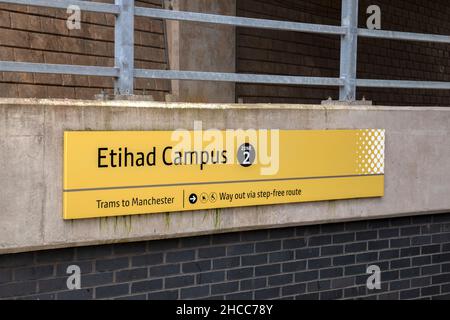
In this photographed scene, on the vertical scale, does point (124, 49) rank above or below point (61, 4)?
below

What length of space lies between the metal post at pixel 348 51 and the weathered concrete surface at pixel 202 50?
384 cm

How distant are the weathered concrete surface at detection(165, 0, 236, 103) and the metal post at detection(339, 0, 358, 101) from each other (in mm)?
3837

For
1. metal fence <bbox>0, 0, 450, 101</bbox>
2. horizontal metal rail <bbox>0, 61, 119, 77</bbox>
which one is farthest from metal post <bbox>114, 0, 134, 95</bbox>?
horizontal metal rail <bbox>0, 61, 119, 77</bbox>

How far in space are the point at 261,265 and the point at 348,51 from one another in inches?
75.3

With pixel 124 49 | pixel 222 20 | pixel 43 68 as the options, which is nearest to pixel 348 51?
pixel 222 20

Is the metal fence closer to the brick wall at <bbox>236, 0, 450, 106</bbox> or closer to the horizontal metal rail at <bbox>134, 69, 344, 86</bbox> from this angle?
the horizontal metal rail at <bbox>134, 69, 344, 86</bbox>

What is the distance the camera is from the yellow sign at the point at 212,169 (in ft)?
15.8

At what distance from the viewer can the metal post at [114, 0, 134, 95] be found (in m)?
5.13

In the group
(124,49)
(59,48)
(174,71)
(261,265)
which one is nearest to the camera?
(124,49)

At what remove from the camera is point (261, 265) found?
19.1ft

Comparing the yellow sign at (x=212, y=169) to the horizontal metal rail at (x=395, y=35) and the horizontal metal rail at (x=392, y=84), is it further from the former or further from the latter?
the horizontal metal rail at (x=395, y=35)

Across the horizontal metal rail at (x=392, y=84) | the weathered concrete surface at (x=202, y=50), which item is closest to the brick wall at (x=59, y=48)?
the weathered concrete surface at (x=202, y=50)

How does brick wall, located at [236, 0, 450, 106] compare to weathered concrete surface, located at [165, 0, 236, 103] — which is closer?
weathered concrete surface, located at [165, 0, 236, 103]

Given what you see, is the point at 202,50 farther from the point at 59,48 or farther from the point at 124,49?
the point at 124,49
